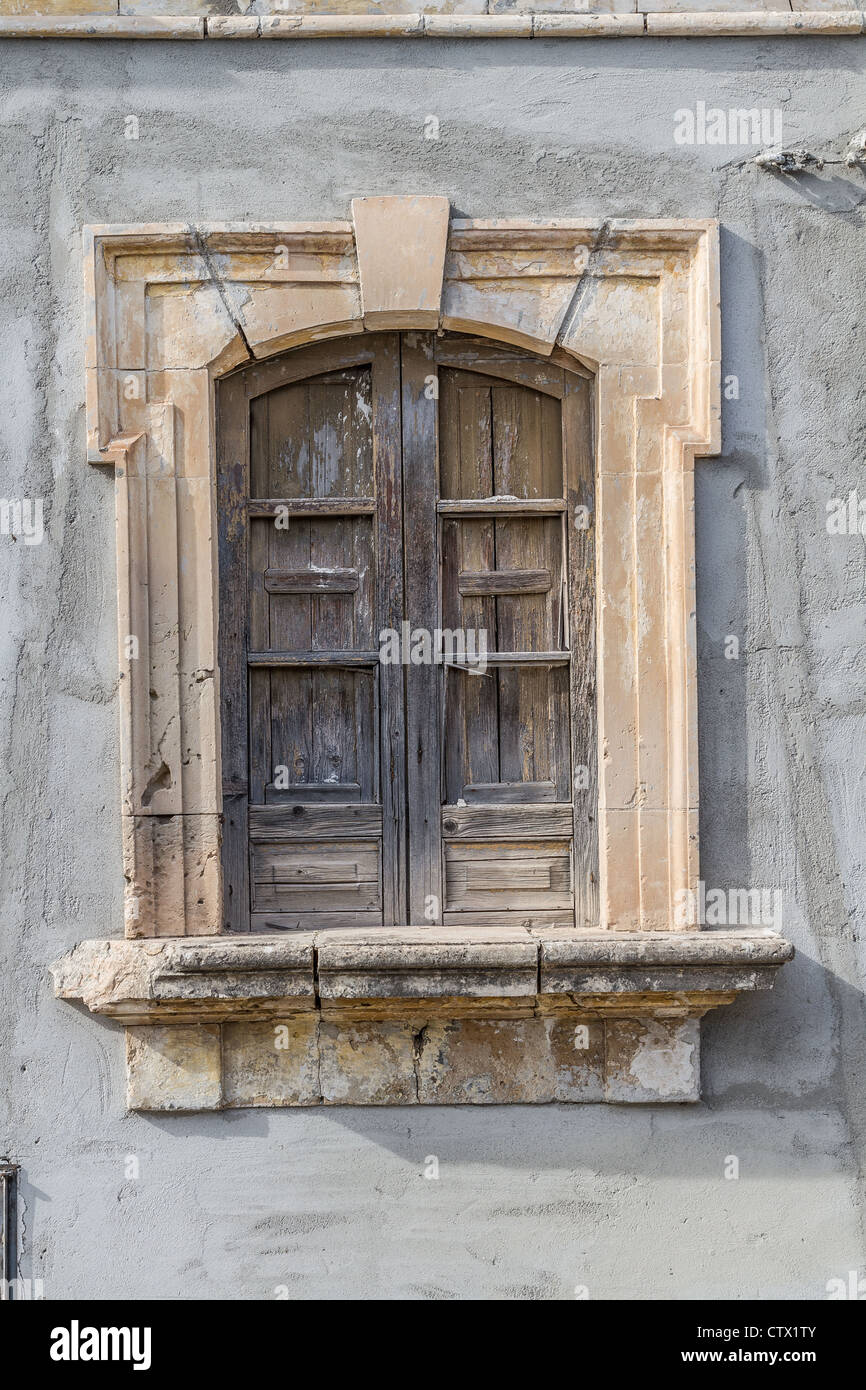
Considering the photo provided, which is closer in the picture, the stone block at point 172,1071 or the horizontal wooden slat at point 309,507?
the stone block at point 172,1071

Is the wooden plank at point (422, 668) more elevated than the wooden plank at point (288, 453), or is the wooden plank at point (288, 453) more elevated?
the wooden plank at point (288, 453)

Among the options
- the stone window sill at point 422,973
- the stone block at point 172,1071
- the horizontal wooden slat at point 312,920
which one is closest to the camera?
the stone window sill at point 422,973

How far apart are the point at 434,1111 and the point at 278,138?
10.5 feet

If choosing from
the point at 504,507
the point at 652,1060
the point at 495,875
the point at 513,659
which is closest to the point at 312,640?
the point at 513,659

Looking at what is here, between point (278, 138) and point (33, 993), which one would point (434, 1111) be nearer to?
point (33, 993)

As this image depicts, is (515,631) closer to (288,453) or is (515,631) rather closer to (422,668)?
(422,668)

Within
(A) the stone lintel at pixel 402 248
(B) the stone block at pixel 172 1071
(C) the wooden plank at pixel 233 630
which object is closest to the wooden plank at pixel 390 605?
(A) the stone lintel at pixel 402 248

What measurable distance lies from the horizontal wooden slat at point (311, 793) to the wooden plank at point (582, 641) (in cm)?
75

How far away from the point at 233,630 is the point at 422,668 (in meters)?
→ 0.65

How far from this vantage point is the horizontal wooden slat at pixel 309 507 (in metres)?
3.73

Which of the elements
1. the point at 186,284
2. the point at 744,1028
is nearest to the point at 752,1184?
the point at 744,1028

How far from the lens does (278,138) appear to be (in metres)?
3.59

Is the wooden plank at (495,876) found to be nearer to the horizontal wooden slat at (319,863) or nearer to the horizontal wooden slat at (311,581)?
the horizontal wooden slat at (319,863)

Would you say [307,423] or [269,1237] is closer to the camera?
[269,1237]
